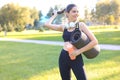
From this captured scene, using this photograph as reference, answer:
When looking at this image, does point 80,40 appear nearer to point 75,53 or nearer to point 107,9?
point 75,53

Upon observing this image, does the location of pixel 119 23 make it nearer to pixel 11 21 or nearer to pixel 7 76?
pixel 11 21

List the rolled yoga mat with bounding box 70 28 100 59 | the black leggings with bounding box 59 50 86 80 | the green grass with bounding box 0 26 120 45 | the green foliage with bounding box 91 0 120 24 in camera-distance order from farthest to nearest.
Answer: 1. the green foliage with bounding box 91 0 120 24
2. the green grass with bounding box 0 26 120 45
3. the black leggings with bounding box 59 50 86 80
4. the rolled yoga mat with bounding box 70 28 100 59

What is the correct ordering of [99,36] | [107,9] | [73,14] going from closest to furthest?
[73,14] < [99,36] < [107,9]

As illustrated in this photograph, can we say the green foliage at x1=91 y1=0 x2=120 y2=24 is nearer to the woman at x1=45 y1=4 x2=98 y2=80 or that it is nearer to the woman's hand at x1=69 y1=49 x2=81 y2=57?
the woman at x1=45 y1=4 x2=98 y2=80

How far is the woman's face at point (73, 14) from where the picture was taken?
482 centimetres

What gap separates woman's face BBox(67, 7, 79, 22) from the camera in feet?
15.8

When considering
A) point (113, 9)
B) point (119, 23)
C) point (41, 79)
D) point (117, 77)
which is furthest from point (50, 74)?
point (119, 23)

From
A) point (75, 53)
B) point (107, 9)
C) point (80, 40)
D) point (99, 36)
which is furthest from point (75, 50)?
point (107, 9)

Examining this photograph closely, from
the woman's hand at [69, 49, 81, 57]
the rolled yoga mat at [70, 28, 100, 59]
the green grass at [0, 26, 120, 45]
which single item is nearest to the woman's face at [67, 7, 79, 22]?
the rolled yoga mat at [70, 28, 100, 59]

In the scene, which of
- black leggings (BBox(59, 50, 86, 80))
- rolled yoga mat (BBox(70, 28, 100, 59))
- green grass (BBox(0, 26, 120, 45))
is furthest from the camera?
green grass (BBox(0, 26, 120, 45))

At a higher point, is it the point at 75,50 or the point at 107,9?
the point at 75,50

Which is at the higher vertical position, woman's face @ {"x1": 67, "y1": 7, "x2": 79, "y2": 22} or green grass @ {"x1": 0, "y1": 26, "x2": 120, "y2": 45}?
woman's face @ {"x1": 67, "y1": 7, "x2": 79, "y2": 22}

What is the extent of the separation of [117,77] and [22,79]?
2658 mm

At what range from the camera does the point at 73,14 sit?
4.83 meters
